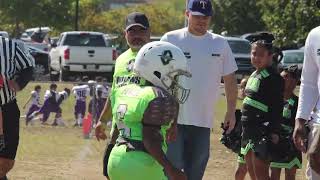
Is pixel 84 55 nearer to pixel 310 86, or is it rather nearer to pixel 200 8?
pixel 200 8

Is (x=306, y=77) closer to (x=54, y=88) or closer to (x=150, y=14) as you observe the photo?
(x=54, y=88)

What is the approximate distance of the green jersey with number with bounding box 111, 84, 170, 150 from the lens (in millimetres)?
4598

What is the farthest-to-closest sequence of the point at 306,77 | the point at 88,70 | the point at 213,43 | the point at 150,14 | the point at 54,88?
the point at 150,14
the point at 88,70
the point at 54,88
the point at 213,43
the point at 306,77

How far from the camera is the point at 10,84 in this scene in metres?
7.43

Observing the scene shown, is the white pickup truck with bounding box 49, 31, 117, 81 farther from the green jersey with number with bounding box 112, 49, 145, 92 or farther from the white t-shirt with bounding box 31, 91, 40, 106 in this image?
the green jersey with number with bounding box 112, 49, 145, 92

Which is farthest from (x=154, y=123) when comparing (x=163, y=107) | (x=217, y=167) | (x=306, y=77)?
(x=217, y=167)

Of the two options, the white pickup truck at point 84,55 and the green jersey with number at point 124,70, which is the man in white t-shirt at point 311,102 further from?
the white pickup truck at point 84,55

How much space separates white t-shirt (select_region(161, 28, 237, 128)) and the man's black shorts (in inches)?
63.7

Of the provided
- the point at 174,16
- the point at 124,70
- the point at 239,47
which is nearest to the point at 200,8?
the point at 124,70

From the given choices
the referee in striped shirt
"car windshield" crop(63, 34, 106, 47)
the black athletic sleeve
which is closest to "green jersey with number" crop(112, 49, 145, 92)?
the referee in striped shirt

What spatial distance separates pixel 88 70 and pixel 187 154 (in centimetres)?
2187

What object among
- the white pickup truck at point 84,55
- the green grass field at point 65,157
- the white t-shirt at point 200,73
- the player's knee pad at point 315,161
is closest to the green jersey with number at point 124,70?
the white t-shirt at point 200,73

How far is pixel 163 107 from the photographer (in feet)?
15.0

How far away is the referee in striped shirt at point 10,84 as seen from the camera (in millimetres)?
7465
